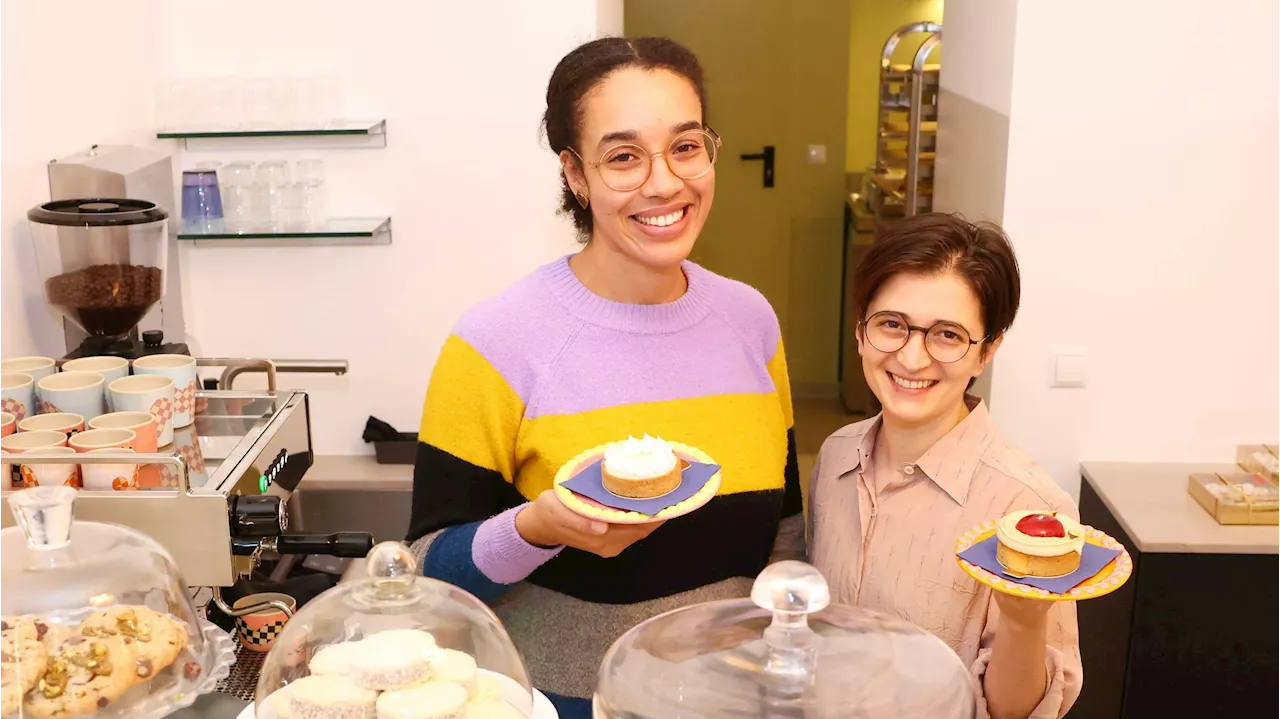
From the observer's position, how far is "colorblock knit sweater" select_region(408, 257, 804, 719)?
1.53 metres

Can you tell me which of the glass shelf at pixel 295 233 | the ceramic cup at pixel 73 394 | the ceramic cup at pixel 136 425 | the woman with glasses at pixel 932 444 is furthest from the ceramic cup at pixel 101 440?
the glass shelf at pixel 295 233

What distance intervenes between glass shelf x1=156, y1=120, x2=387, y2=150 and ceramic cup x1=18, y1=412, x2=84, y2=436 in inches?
56.2

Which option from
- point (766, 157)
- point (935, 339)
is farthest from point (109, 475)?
point (766, 157)

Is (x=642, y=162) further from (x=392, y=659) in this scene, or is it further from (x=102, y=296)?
(x=102, y=296)

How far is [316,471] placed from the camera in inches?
118

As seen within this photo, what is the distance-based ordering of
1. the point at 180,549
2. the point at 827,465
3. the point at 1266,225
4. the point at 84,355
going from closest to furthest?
the point at 180,549, the point at 827,465, the point at 84,355, the point at 1266,225

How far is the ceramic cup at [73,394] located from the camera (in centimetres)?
164

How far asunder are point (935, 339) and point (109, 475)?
1061 millimetres

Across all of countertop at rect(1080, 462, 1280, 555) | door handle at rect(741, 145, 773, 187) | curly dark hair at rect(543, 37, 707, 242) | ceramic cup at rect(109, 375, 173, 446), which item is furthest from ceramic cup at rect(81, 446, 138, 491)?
door handle at rect(741, 145, 773, 187)

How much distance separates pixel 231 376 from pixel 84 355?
0.76 feet

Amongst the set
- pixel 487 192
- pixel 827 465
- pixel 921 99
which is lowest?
pixel 827 465

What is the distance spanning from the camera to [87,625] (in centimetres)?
121

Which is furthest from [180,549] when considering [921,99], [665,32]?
[665,32]

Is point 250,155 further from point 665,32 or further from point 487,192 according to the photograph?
point 665,32
